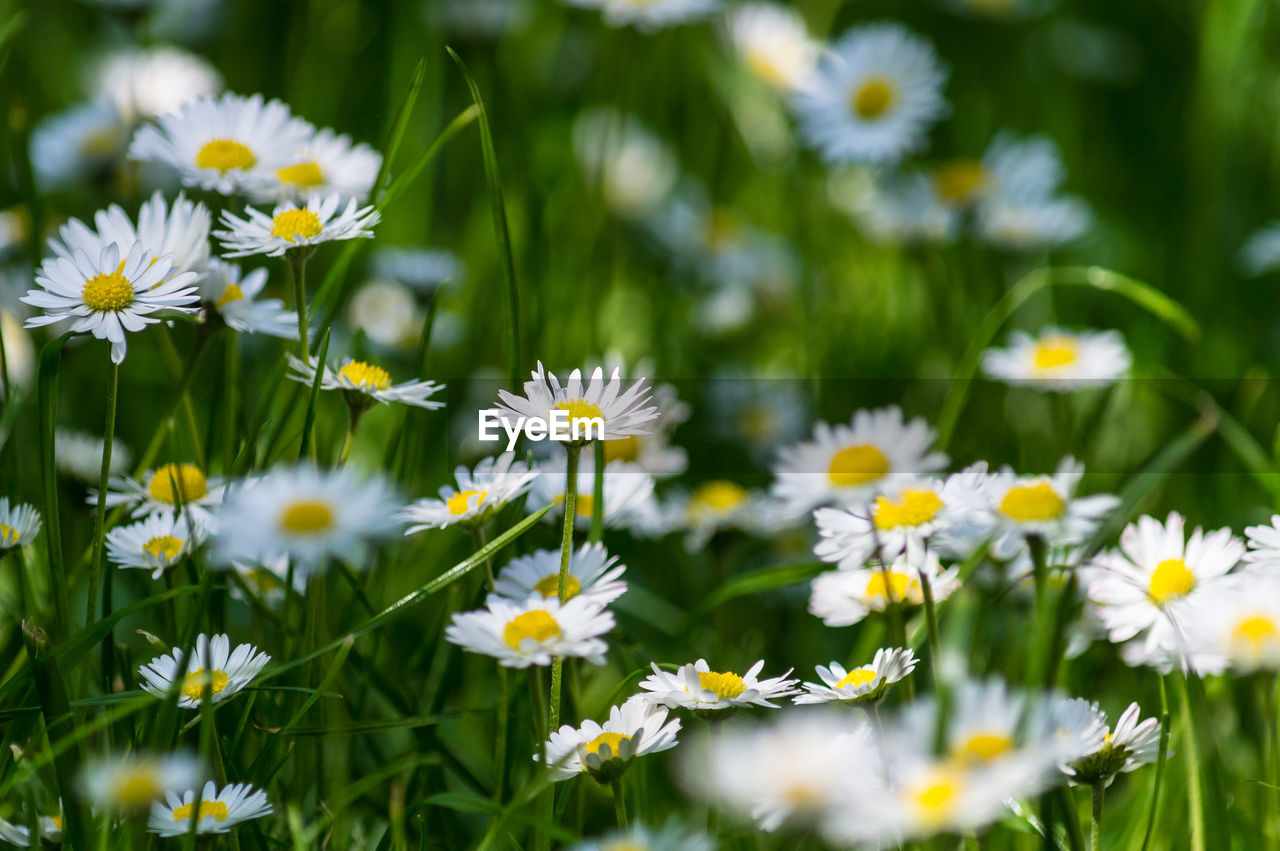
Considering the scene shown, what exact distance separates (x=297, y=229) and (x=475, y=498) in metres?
0.25

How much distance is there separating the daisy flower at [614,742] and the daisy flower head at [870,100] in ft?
4.47

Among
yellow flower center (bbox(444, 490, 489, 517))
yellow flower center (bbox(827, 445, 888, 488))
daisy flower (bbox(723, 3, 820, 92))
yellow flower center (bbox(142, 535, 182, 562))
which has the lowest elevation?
yellow flower center (bbox(142, 535, 182, 562))

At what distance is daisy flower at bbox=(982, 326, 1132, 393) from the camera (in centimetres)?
135

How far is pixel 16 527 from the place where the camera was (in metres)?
0.88

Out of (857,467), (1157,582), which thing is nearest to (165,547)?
(857,467)

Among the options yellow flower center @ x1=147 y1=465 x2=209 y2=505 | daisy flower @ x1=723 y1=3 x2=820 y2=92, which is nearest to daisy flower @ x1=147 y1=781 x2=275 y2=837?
yellow flower center @ x1=147 y1=465 x2=209 y2=505

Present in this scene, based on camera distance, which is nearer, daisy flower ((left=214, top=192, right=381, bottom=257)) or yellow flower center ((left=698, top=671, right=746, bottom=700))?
yellow flower center ((left=698, top=671, right=746, bottom=700))

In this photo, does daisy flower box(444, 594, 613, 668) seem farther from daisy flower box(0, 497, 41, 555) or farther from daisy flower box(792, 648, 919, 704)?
daisy flower box(0, 497, 41, 555)

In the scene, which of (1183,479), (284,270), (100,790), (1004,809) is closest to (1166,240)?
(1183,479)

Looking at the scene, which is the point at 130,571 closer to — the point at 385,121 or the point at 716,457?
the point at 716,457

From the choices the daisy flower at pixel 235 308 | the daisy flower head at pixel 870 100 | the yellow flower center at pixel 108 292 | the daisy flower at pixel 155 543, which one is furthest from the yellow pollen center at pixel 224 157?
the daisy flower head at pixel 870 100

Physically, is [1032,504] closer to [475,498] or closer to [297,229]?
[475,498]

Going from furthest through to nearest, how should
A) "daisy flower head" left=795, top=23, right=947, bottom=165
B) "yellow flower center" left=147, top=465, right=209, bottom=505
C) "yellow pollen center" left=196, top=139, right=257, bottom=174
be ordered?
"daisy flower head" left=795, top=23, right=947, bottom=165 → "yellow pollen center" left=196, top=139, right=257, bottom=174 → "yellow flower center" left=147, top=465, right=209, bottom=505

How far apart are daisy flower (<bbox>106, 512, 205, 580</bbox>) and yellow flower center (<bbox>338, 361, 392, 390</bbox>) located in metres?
0.15
